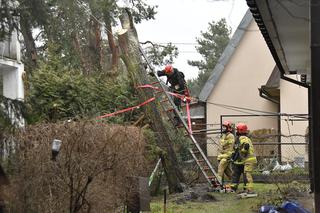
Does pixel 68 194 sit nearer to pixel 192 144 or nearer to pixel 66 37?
pixel 192 144

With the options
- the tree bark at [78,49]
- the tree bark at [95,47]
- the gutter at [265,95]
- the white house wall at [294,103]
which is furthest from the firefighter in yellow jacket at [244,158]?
the tree bark at [95,47]

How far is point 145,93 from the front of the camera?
14.7 meters

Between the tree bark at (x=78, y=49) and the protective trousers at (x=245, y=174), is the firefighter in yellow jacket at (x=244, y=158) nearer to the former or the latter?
the protective trousers at (x=245, y=174)

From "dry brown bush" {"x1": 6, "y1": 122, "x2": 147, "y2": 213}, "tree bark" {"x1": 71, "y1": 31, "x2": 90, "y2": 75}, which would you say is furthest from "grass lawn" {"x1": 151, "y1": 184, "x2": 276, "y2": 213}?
"tree bark" {"x1": 71, "y1": 31, "x2": 90, "y2": 75}

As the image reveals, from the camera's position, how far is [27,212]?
7.66 meters

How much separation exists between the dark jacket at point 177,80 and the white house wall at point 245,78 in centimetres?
1440

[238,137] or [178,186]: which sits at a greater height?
[238,137]

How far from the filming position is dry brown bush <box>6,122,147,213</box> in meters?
7.61

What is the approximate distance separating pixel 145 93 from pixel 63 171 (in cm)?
723

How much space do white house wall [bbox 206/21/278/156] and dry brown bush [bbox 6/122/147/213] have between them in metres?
22.0

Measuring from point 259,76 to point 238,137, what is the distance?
1665 centimetres

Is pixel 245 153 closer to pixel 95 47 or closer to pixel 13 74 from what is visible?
pixel 13 74

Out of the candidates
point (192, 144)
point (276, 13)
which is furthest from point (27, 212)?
point (192, 144)

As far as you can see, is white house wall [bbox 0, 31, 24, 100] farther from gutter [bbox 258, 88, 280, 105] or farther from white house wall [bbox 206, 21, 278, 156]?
white house wall [bbox 206, 21, 278, 156]
